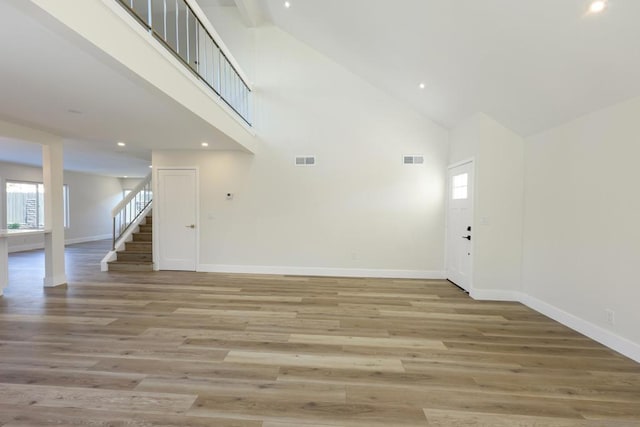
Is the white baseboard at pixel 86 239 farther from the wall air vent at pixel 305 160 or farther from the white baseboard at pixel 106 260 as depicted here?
the wall air vent at pixel 305 160

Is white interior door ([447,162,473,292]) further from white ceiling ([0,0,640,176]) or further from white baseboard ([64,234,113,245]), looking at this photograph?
white baseboard ([64,234,113,245])

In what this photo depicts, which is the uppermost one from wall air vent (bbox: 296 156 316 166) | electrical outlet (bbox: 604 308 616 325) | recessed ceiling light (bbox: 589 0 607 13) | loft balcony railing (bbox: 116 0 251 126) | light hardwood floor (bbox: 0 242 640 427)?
loft balcony railing (bbox: 116 0 251 126)

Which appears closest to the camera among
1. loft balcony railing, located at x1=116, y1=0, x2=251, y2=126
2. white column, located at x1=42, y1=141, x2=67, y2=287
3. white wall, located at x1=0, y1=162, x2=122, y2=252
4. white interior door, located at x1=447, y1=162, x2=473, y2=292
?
white interior door, located at x1=447, y1=162, x2=473, y2=292

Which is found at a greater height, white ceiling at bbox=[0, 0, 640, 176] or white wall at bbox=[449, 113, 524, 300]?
white ceiling at bbox=[0, 0, 640, 176]

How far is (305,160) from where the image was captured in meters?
5.93

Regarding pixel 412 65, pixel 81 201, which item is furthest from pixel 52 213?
pixel 81 201

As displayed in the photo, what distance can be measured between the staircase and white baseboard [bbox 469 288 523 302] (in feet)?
20.4

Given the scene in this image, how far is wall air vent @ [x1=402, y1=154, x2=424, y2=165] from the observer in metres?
5.78

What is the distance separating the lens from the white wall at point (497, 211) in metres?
4.50

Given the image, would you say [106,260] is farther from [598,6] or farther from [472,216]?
[598,6]

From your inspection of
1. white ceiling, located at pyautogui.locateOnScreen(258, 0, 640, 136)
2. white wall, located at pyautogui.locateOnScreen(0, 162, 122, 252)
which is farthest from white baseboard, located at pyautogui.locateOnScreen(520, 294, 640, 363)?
white wall, located at pyautogui.locateOnScreen(0, 162, 122, 252)

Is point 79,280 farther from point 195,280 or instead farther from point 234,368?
point 234,368

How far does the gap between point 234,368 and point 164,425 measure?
0.71m

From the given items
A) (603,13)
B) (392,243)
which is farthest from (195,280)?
(603,13)
